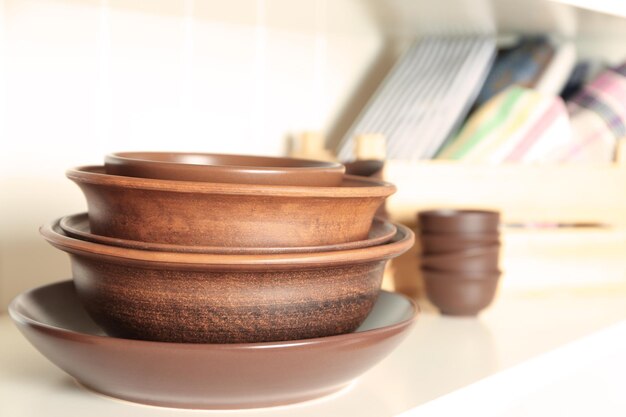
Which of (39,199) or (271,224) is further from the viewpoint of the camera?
(39,199)

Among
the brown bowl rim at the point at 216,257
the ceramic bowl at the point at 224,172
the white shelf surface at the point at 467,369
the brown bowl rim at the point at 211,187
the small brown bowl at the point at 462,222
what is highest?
the ceramic bowl at the point at 224,172

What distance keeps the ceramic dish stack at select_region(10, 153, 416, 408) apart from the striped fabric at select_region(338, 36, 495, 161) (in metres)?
0.67

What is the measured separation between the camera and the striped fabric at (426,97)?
4.45 ft

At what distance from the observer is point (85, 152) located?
1109 mm

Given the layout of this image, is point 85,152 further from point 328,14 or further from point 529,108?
point 529,108

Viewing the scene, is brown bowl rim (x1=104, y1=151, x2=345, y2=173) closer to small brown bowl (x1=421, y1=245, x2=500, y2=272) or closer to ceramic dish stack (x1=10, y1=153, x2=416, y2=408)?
ceramic dish stack (x1=10, y1=153, x2=416, y2=408)

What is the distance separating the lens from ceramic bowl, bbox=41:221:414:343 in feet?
2.03

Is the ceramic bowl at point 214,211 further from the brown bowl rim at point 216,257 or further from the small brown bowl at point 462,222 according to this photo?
the small brown bowl at point 462,222

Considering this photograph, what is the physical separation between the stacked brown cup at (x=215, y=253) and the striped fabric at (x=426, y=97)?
0.67 meters

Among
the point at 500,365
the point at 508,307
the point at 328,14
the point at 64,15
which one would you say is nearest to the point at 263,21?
Answer: the point at 328,14

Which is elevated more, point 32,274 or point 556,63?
point 556,63

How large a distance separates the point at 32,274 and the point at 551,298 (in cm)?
80

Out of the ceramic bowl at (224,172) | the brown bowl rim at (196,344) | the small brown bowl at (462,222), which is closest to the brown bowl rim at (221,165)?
the ceramic bowl at (224,172)

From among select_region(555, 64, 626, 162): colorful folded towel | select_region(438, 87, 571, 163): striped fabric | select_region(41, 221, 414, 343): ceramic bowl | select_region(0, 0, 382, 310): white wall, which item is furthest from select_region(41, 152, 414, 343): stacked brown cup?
select_region(555, 64, 626, 162): colorful folded towel
